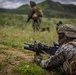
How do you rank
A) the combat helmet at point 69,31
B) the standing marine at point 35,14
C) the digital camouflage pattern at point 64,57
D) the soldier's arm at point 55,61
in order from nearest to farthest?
the digital camouflage pattern at point 64,57 → the soldier's arm at point 55,61 → the combat helmet at point 69,31 → the standing marine at point 35,14

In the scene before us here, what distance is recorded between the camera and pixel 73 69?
645cm

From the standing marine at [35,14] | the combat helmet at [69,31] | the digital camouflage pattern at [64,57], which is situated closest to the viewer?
the digital camouflage pattern at [64,57]

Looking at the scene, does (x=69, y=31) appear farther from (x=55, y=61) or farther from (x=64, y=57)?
(x=55, y=61)

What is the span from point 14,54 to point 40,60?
1.20 metres

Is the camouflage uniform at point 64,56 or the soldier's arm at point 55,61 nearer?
the camouflage uniform at point 64,56

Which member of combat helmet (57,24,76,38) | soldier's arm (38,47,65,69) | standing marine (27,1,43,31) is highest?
combat helmet (57,24,76,38)

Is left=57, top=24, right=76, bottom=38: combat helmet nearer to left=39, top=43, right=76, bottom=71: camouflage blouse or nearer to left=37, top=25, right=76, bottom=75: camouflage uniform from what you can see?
left=37, top=25, right=76, bottom=75: camouflage uniform

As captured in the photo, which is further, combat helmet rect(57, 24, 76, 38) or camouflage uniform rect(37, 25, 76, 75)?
combat helmet rect(57, 24, 76, 38)

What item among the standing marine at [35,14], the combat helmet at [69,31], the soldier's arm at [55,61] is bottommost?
the standing marine at [35,14]

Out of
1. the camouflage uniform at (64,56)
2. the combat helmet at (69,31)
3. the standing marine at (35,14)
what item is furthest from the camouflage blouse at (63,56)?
the standing marine at (35,14)

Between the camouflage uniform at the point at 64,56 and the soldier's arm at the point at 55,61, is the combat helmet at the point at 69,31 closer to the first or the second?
the camouflage uniform at the point at 64,56

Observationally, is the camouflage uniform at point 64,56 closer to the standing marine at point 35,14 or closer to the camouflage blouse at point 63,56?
the camouflage blouse at point 63,56

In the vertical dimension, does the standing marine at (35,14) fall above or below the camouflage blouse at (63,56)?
below

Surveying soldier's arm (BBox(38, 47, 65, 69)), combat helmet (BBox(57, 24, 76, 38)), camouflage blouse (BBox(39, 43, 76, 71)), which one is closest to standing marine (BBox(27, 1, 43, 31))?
soldier's arm (BBox(38, 47, 65, 69))
